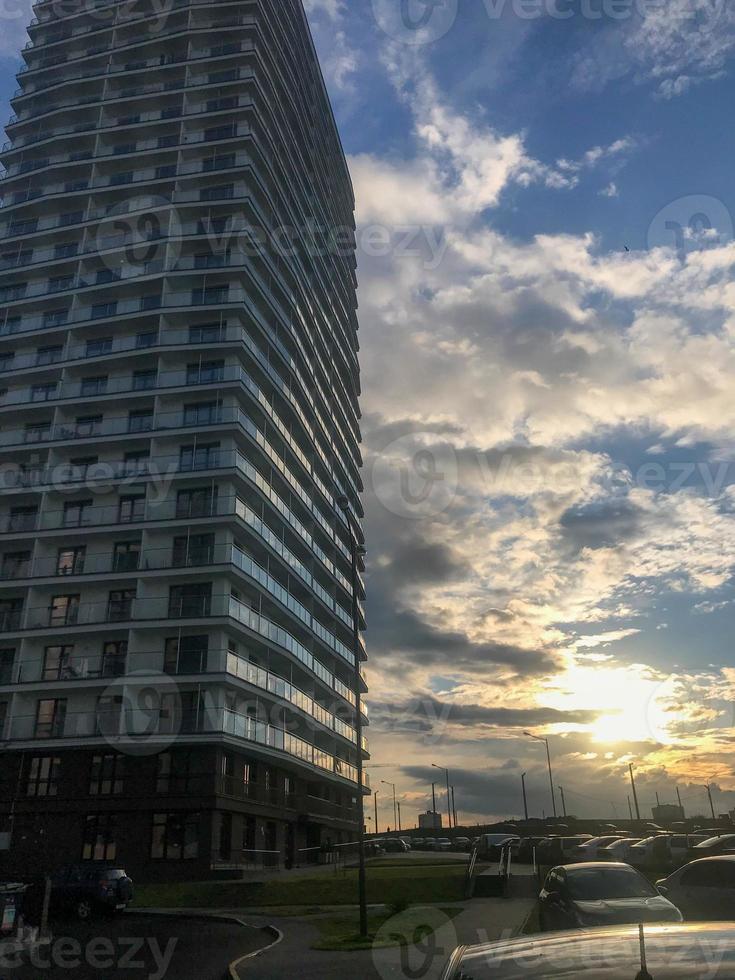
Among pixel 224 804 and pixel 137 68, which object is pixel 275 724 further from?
pixel 137 68

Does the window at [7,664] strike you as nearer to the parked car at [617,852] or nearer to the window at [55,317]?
the window at [55,317]

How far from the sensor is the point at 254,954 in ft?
48.2

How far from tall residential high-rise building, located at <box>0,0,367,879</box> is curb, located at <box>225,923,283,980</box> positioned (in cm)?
1577

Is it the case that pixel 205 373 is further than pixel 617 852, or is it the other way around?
pixel 205 373

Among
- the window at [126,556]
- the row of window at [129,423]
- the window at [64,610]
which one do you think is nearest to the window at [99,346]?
the row of window at [129,423]

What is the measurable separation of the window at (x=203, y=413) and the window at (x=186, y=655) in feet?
38.9

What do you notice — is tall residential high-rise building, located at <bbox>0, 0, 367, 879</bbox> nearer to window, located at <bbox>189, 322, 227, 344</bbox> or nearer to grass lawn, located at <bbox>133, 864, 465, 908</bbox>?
window, located at <bbox>189, 322, 227, 344</bbox>

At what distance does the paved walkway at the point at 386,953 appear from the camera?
492 inches

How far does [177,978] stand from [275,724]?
1187 inches

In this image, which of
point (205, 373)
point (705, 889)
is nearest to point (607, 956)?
point (705, 889)

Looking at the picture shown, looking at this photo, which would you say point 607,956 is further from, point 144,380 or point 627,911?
point 144,380

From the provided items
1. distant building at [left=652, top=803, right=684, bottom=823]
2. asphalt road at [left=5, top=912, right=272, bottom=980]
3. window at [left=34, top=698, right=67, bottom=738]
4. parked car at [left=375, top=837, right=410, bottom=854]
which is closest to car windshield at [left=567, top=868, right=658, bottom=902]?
asphalt road at [left=5, top=912, right=272, bottom=980]

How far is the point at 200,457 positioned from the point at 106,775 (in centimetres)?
1663

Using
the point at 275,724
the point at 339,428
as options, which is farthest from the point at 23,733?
the point at 339,428
